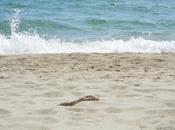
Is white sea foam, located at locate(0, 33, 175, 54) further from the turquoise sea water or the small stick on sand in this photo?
the small stick on sand

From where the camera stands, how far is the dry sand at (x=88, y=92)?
4254mm

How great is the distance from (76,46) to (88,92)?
15.7 ft

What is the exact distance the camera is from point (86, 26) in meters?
13.2

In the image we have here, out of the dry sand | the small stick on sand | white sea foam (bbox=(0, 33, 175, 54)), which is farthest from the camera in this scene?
white sea foam (bbox=(0, 33, 175, 54))

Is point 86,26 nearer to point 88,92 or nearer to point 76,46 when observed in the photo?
point 76,46

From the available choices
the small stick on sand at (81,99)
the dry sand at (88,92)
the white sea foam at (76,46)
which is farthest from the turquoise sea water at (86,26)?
the small stick on sand at (81,99)

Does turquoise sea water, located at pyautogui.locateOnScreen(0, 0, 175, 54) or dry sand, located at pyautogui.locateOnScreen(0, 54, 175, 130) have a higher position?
turquoise sea water, located at pyautogui.locateOnScreen(0, 0, 175, 54)

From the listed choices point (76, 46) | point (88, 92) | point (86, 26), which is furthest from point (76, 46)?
point (88, 92)

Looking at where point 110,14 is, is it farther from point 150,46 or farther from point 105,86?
point 105,86

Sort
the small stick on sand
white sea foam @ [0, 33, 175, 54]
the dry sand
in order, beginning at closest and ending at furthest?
1. the dry sand
2. the small stick on sand
3. white sea foam @ [0, 33, 175, 54]

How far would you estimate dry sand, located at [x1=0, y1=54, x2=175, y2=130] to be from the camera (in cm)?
425

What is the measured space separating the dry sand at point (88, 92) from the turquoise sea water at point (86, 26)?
6.32 ft

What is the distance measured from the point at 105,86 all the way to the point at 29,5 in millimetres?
11705

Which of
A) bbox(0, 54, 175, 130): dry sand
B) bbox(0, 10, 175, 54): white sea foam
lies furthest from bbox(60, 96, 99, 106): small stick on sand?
bbox(0, 10, 175, 54): white sea foam
